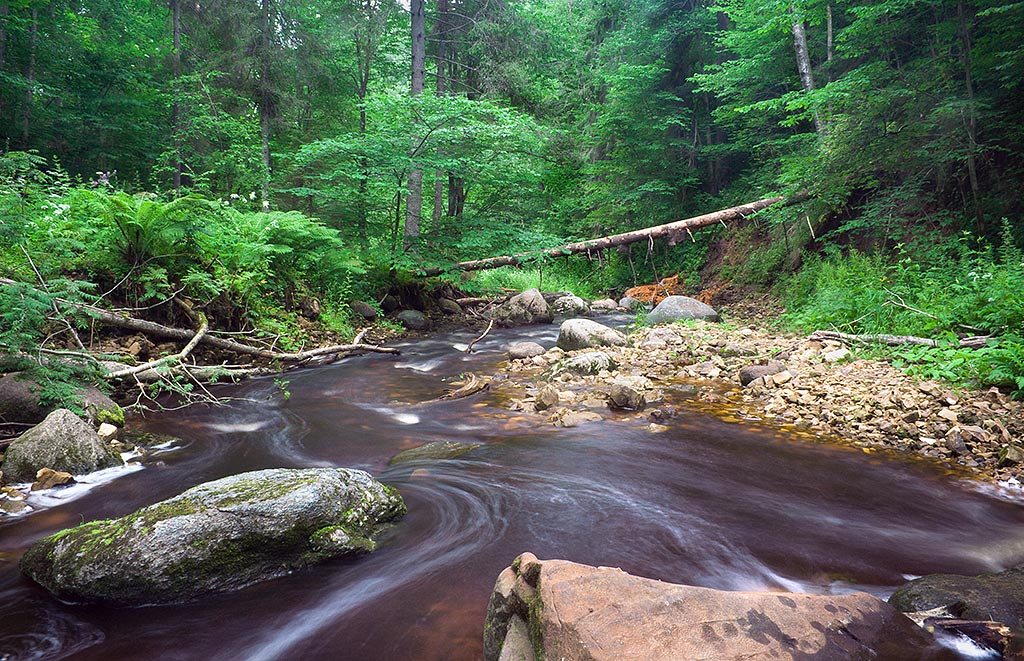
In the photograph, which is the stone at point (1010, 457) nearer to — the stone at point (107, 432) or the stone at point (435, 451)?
the stone at point (435, 451)

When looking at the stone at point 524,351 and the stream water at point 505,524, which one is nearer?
the stream water at point 505,524

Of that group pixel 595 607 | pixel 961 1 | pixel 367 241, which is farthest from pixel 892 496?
pixel 367 241

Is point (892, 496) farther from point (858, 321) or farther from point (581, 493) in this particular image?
point (858, 321)

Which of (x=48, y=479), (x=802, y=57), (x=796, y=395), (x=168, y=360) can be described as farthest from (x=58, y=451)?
(x=802, y=57)

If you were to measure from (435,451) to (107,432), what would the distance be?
9.42ft

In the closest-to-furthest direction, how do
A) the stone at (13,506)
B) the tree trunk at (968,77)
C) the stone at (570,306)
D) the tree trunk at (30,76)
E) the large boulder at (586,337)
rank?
the stone at (13,506)
the tree trunk at (968,77)
the large boulder at (586,337)
the tree trunk at (30,76)
the stone at (570,306)

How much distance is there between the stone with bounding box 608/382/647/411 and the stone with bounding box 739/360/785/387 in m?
1.55

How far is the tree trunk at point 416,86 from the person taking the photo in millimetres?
13188

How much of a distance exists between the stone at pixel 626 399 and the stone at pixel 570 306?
905cm

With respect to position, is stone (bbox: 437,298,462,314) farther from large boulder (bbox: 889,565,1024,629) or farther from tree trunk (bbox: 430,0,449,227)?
large boulder (bbox: 889,565,1024,629)

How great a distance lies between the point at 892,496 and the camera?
3701mm

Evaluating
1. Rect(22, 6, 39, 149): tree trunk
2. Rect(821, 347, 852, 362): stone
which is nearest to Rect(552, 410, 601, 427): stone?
Rect(821, 347, 852, 362): stone

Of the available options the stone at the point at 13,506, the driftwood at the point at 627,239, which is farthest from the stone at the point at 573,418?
Result: the driftwood at the point at 627,239

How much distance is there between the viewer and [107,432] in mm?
4590
